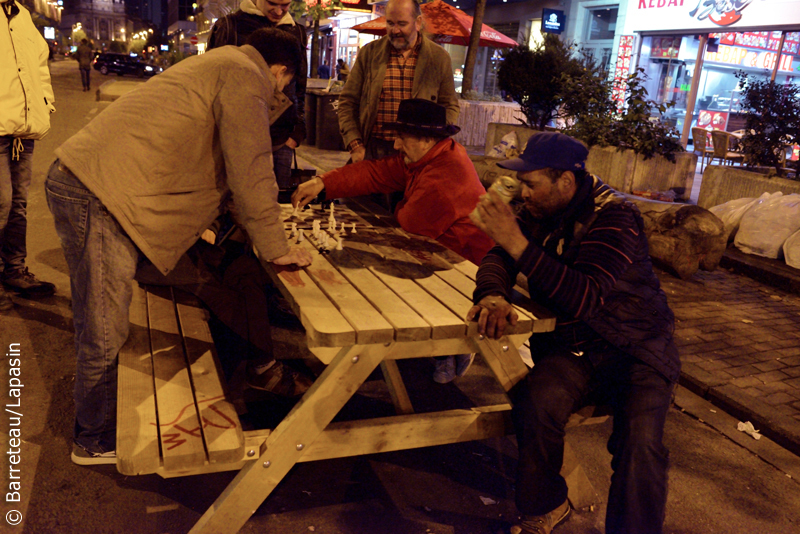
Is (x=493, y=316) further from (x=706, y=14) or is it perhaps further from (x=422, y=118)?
(x=706, y=14)

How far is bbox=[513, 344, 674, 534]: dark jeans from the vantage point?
2.25 metres

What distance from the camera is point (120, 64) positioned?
1736 inches

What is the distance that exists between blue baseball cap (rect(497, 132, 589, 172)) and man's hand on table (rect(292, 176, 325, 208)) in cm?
156

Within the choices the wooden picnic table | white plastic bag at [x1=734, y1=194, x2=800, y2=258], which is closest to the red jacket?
the wooden picnic table

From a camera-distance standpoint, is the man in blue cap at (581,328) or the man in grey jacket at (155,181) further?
the man in grey jacket at (155,181)

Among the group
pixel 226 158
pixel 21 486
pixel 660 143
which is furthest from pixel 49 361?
pixel 660 143

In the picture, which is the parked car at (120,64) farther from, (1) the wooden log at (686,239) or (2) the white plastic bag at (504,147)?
(1) the wooden log at (686,239)

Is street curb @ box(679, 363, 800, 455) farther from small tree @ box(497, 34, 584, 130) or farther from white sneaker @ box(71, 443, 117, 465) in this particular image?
small tree @ box(497, 34, 584, 130)

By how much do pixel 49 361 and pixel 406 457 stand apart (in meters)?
2.26

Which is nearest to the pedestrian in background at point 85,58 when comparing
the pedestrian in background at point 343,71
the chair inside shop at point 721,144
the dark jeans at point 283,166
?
the pedestrian in background at point 343,71

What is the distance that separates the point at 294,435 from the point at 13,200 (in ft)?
Answer: 10.9

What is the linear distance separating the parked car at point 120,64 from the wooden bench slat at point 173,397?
46.4 meters

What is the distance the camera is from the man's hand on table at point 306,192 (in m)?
3.81

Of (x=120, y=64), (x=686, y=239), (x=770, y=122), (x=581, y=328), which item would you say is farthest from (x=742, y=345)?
(x=120, y=64)
